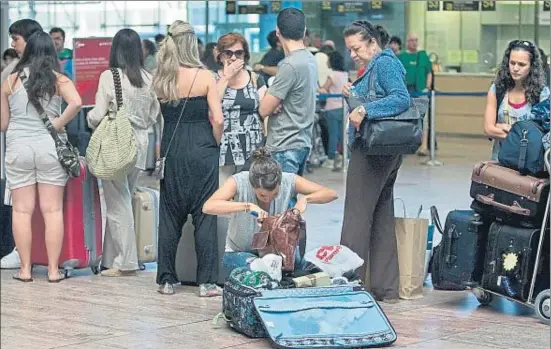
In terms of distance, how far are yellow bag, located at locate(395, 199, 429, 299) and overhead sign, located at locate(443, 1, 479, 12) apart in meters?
14.4

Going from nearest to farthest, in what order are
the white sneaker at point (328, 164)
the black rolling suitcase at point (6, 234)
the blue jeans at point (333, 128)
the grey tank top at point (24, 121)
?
the grey tank top at point (24, 121) → the black rolling suitcase at point (6, 234) → the blue jeans at point (333, 128) → the white sneaker at point (328, 164)

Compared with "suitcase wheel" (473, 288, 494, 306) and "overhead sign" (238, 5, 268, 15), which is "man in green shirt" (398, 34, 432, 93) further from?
"suitcase wheel" (473, 288, 494, 306)

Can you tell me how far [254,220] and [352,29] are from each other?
1.33 metres

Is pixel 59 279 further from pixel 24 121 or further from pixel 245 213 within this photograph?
pixel 245 213

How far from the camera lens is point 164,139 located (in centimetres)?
789

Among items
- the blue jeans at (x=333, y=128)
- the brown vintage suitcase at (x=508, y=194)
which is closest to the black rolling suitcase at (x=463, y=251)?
the brown vintage suitcase at (x=508, y=194)

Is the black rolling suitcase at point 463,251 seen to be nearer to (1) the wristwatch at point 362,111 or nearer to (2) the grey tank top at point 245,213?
(1) the wristwatch at point 362,111

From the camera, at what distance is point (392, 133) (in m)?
7.25

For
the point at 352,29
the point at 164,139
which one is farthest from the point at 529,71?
the point at 164,139

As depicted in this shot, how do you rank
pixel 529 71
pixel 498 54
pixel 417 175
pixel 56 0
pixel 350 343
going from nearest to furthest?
pixel 350 343 < pixel 529 71 < pixel 417 175 < pixel 56 0 < pixel 498 54

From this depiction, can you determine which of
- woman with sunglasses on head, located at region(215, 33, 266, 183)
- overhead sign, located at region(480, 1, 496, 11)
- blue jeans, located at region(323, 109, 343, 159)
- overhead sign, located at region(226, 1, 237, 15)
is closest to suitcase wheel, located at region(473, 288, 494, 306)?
woman with sunglasses on head, located at region(215, 33, 266, 183)

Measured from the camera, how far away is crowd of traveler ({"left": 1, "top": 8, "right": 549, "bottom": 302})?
7277 mm

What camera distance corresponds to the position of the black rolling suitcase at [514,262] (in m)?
7.07

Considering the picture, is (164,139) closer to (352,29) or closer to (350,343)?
(352,29)
